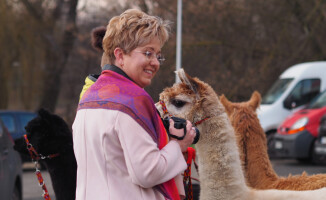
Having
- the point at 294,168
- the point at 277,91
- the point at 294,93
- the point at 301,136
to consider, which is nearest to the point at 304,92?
the point at 294,93

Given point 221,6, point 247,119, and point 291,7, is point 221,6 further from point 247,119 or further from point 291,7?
point 247,119

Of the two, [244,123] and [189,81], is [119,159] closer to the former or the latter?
[189,81]

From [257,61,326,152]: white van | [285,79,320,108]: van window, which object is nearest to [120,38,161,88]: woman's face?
[257,61,326,152]: white van

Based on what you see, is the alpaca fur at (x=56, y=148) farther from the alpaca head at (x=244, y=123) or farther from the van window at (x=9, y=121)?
the van window at (x=9, y=121)

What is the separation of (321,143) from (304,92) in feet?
8.56

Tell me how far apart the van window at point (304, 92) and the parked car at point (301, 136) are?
1660mm

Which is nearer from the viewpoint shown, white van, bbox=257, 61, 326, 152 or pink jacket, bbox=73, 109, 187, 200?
pink jacket, bbox=73, 109, 187, 200

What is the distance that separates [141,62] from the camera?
7.29 feet

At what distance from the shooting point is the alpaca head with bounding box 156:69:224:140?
346cm

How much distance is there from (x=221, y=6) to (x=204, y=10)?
1.72 ft

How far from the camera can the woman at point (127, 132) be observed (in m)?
2.02

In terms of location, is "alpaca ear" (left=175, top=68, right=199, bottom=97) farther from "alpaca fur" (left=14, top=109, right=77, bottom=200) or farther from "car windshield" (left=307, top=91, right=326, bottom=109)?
Answer: "car windshield" (left=307, top=91, right=326, bottom=109)

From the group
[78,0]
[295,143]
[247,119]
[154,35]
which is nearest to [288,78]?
[295,143]

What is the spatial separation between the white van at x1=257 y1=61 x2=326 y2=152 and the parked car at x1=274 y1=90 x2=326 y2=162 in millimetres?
1384
